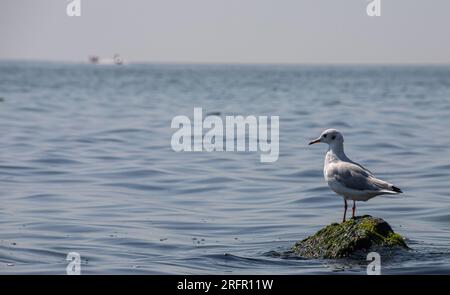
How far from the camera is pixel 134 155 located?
94.5 ft

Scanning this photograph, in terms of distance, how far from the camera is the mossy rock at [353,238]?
13.2 meters

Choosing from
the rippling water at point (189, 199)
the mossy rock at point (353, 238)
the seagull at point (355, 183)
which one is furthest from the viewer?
the rippling water at point (189, 199)

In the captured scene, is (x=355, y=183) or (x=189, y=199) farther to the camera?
(x=189, y=199)

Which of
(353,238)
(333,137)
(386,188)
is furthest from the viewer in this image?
(333,137)

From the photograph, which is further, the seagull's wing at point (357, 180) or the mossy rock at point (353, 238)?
the seagull's wing at point (357, 180)

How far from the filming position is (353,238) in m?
13.2

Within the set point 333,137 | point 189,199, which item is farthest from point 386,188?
point 189,199

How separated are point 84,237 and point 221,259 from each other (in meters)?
3.00

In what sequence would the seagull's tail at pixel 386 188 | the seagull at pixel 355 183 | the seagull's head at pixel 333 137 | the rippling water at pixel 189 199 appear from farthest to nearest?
the seagull's head at pixel 333 137 < the rippling water at pixel 189 199 < the seagull at pixel 355 183 < the seagull's tail at pixel 386 188

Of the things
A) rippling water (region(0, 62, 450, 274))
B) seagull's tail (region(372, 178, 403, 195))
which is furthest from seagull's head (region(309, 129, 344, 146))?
rippling water (region(0, 62, 450, 274))

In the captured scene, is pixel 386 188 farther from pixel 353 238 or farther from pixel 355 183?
pixel 353 238

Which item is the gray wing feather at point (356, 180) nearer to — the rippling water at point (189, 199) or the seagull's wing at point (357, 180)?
the seagull's wing at point (357, 180)

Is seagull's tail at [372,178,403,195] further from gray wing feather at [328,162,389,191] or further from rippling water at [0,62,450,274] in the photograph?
rippling water at [0,62,450,274]

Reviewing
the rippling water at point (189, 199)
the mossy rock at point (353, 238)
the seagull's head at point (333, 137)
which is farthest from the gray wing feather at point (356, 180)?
the rippling water at point (189, 199)
